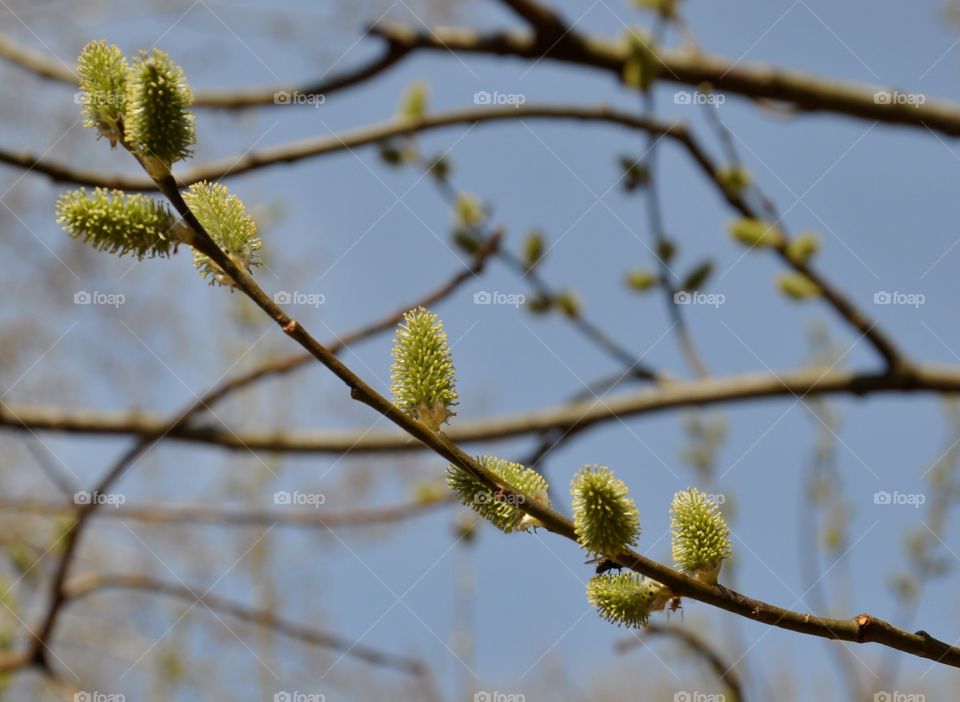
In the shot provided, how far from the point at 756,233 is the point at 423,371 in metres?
2.04

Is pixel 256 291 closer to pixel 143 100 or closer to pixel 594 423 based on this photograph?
pixel 143 100

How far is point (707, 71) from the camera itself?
3357 millimetres

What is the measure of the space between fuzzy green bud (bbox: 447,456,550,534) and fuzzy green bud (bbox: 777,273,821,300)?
2197 mm

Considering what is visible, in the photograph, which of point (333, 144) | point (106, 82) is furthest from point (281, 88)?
point (106, 82)

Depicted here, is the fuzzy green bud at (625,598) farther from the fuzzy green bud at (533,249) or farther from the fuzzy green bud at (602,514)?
the fuzzy green bud at (533,249)

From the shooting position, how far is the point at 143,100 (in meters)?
1.06

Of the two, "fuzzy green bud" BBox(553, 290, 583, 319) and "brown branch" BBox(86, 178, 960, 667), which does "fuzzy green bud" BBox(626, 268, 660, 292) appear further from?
"brown branch" BBox(86, 178, 960, 667)

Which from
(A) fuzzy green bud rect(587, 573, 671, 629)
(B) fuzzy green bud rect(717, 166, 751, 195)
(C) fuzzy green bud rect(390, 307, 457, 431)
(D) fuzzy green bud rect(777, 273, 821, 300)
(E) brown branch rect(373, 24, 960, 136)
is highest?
(E) brown branch rect(373, 24, 960, 136)

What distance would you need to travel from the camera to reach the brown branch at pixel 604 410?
3.39 m

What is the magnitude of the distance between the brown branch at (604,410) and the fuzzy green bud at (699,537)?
2.26 meters

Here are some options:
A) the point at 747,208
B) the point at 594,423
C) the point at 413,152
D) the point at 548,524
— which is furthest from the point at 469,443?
the point at 548,524

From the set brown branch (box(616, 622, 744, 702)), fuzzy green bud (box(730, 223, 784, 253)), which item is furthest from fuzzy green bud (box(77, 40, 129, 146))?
fuzzy green bud (box(730, 223, 784, 253))

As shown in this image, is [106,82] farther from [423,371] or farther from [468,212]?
[468,212]

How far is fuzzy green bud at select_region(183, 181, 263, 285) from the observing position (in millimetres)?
1175
